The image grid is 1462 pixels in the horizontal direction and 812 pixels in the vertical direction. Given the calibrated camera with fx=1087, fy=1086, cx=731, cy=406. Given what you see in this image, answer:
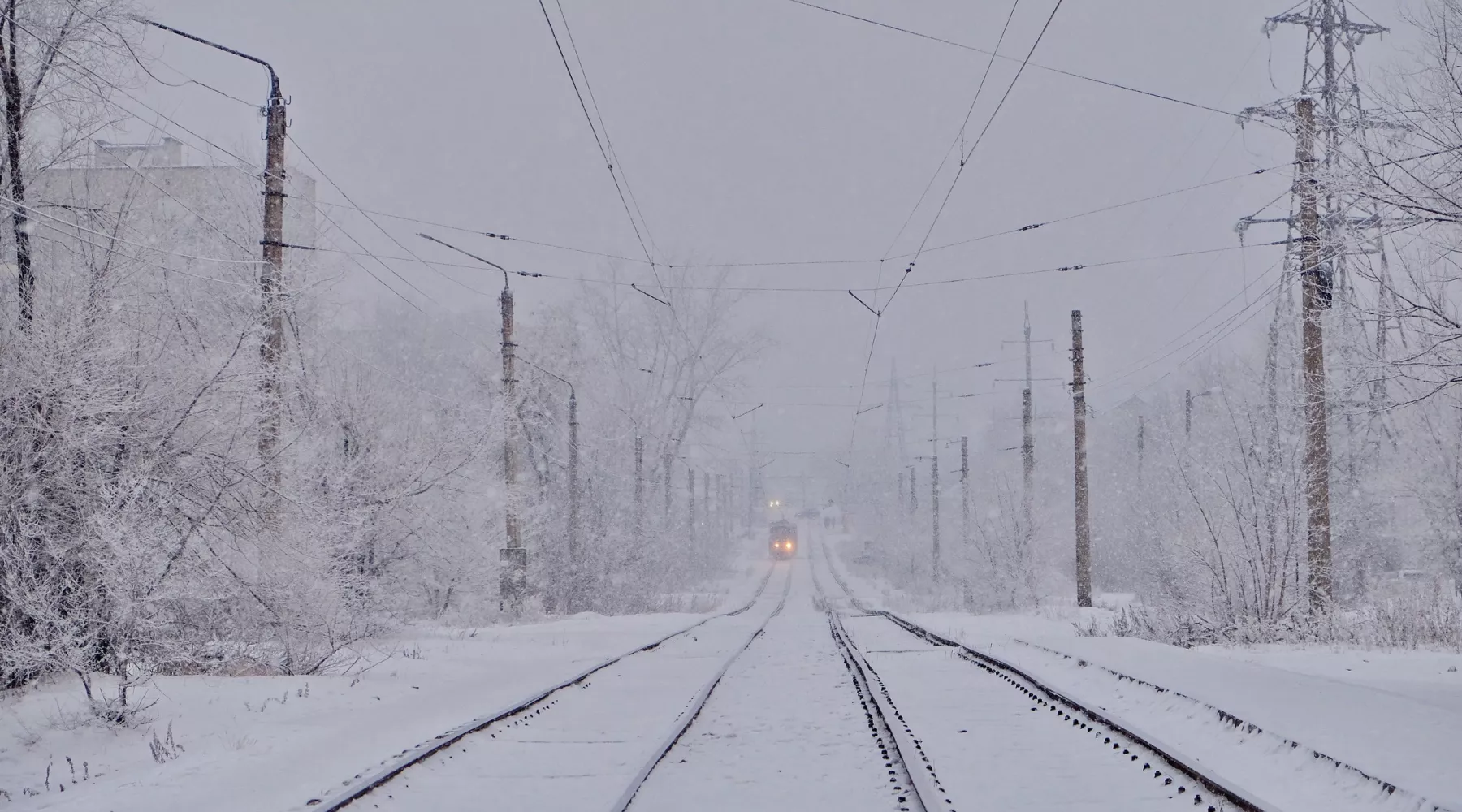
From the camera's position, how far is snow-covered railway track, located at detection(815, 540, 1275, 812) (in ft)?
20.2

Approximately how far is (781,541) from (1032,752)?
81905mm

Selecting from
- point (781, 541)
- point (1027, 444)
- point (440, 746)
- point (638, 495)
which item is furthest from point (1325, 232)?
point (781, 541)

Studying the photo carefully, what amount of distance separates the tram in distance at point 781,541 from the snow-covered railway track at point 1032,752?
76387 mm

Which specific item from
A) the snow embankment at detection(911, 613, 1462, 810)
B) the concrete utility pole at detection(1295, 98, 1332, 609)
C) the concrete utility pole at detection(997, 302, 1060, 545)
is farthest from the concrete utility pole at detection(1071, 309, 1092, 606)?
the snow embankment at detection(911, 613, 1462, 810)

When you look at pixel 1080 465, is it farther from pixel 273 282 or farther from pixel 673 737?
pixel 673 737

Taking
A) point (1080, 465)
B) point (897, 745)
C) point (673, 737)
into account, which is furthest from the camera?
point (1080, 465)

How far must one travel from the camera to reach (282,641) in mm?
13055

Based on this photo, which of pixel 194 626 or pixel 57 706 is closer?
pixel 57 706

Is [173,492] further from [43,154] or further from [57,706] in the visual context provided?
[43,154]

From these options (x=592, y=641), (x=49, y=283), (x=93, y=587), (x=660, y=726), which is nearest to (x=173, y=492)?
(x=93, y=587)

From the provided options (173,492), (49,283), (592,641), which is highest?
(49,283)

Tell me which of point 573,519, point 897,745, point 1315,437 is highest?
point 1315,437

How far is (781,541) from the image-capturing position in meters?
89.1

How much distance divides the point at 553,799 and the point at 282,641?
8.06 metres
